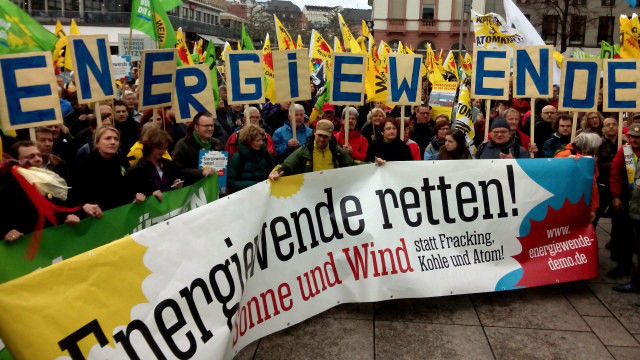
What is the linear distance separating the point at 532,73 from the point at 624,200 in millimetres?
1735

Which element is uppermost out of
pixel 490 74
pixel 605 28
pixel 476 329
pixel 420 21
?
pixel 420 21

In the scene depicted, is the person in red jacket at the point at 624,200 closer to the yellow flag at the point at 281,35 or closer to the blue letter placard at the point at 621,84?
the blue letter placard at the point at 621,84

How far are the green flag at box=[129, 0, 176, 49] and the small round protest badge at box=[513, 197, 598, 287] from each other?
572cm

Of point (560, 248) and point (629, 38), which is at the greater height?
point (629, 38)

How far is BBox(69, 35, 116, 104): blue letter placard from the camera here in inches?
211

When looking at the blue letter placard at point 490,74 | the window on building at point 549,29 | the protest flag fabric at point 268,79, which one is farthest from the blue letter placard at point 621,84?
the window on building at point 549,29

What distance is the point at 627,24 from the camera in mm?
9297

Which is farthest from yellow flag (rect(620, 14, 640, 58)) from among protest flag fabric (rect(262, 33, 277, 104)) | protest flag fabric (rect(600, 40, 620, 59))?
protest flag fabric (rect(262, 33, 277, 104))

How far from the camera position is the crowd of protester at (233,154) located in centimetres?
412

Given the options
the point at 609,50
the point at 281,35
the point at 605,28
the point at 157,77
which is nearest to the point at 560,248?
the point at 157,77

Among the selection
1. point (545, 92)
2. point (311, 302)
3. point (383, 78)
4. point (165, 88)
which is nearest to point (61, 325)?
point (311, 302)

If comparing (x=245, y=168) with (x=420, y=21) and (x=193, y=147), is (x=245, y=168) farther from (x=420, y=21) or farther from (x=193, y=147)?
(x=420, y=21)

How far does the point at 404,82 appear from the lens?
6906mm

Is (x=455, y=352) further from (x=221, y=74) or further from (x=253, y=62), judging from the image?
(x=221, y=74)
